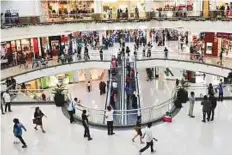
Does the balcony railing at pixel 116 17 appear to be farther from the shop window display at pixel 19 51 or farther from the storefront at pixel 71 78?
the storefront at pixel 71 78

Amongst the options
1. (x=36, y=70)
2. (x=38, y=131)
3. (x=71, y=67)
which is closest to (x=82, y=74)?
(x=71, y=67)

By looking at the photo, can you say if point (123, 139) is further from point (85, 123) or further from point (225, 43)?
point (225, 43)

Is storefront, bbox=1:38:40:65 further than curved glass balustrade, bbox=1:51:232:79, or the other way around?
storefront, bbox=1:38:40:65

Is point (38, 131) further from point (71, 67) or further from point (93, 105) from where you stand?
point (71, 67)

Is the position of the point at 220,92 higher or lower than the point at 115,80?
higher

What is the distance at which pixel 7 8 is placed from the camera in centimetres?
2761

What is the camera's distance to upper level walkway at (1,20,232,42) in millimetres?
23273

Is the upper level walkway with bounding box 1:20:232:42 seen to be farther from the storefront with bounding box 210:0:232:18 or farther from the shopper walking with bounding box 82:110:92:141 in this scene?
the shopper walking with bounding box 82:110:92:141

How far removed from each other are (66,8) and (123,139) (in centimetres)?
2212

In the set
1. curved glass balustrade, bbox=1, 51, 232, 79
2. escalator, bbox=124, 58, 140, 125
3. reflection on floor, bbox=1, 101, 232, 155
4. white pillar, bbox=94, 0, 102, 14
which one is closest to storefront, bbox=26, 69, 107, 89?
curved glass balustrade, bbox=1, 51, 232, 79

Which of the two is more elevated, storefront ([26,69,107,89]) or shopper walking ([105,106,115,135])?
shopper walking ([105,106,115,135])

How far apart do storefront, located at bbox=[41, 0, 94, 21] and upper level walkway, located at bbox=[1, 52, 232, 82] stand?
191 inches

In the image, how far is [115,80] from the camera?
20328mm

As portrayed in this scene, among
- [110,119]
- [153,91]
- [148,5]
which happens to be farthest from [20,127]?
[148,5]
